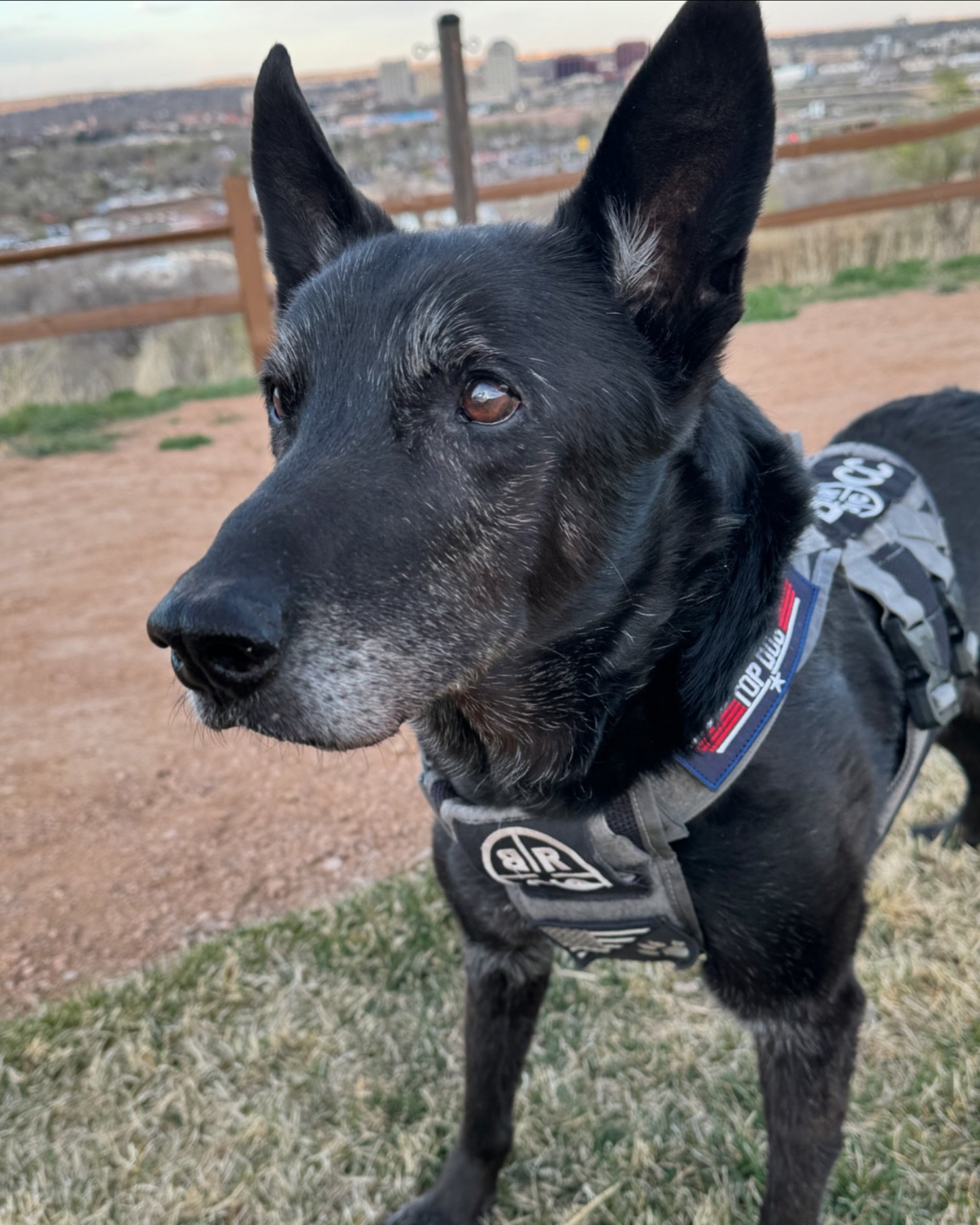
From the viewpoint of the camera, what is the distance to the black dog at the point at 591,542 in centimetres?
162

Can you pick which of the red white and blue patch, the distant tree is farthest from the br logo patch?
the distant tree

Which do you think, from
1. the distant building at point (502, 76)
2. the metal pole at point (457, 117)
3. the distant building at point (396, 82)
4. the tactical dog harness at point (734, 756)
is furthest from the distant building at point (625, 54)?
the distant building at point (396, 82)

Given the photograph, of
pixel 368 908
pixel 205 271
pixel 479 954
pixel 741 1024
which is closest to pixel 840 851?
pixel 741 1024

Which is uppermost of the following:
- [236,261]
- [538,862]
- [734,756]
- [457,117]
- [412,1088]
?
[457,117]

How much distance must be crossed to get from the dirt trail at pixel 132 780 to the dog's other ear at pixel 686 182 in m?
0.46

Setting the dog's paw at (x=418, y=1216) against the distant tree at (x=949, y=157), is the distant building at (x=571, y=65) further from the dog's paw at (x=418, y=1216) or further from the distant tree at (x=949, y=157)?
the dog's paw at (x=418, y=1216)

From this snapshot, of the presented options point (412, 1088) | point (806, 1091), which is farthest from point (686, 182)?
point (412, 1088)

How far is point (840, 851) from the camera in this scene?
1.91 m

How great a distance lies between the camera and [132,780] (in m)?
4.11

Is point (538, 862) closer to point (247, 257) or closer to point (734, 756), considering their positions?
point (734, 756)

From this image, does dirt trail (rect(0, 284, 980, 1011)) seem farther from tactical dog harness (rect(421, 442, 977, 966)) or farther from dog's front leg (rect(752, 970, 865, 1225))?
dog's front leg (rect(752, 970, 865, 1225))

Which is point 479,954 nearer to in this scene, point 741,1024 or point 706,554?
point 741,1024

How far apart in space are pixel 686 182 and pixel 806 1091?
1.65 m

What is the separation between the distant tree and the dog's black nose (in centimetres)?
1379
